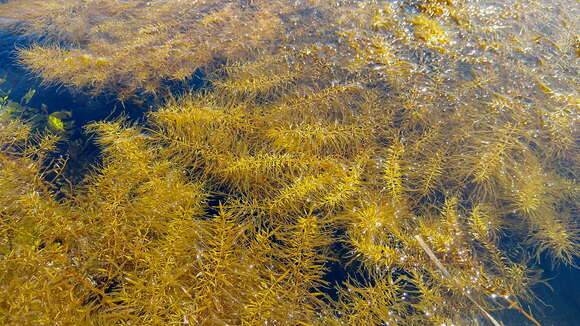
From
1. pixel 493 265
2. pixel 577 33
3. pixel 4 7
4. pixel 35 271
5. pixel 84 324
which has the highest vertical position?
pixel 4 7

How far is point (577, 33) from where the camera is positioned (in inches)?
106

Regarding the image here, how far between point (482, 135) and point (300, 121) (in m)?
1.20

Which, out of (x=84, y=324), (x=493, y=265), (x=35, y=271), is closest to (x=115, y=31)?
(x=35, y=271)

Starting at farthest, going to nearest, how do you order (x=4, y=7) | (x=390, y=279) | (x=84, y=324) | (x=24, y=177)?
1. (x=4, y=7)
2. (x=24, y=177)
3. (x=390, y=279)
4. (x=84, y=324)

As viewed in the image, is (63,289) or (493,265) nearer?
(63,289)

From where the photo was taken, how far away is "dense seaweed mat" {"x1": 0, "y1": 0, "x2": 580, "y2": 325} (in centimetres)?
149

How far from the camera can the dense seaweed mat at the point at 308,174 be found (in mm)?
1492

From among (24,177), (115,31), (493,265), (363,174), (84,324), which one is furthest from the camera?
(115,31)

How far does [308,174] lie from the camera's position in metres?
1.91

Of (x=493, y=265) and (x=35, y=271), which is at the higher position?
(x=35, y=271)

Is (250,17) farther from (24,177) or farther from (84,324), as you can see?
(84,324)

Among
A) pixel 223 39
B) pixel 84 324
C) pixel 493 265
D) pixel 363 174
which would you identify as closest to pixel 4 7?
pixel 223 39

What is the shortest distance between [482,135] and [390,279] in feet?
3.94

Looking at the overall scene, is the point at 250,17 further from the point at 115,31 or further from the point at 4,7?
the point at 4,7
